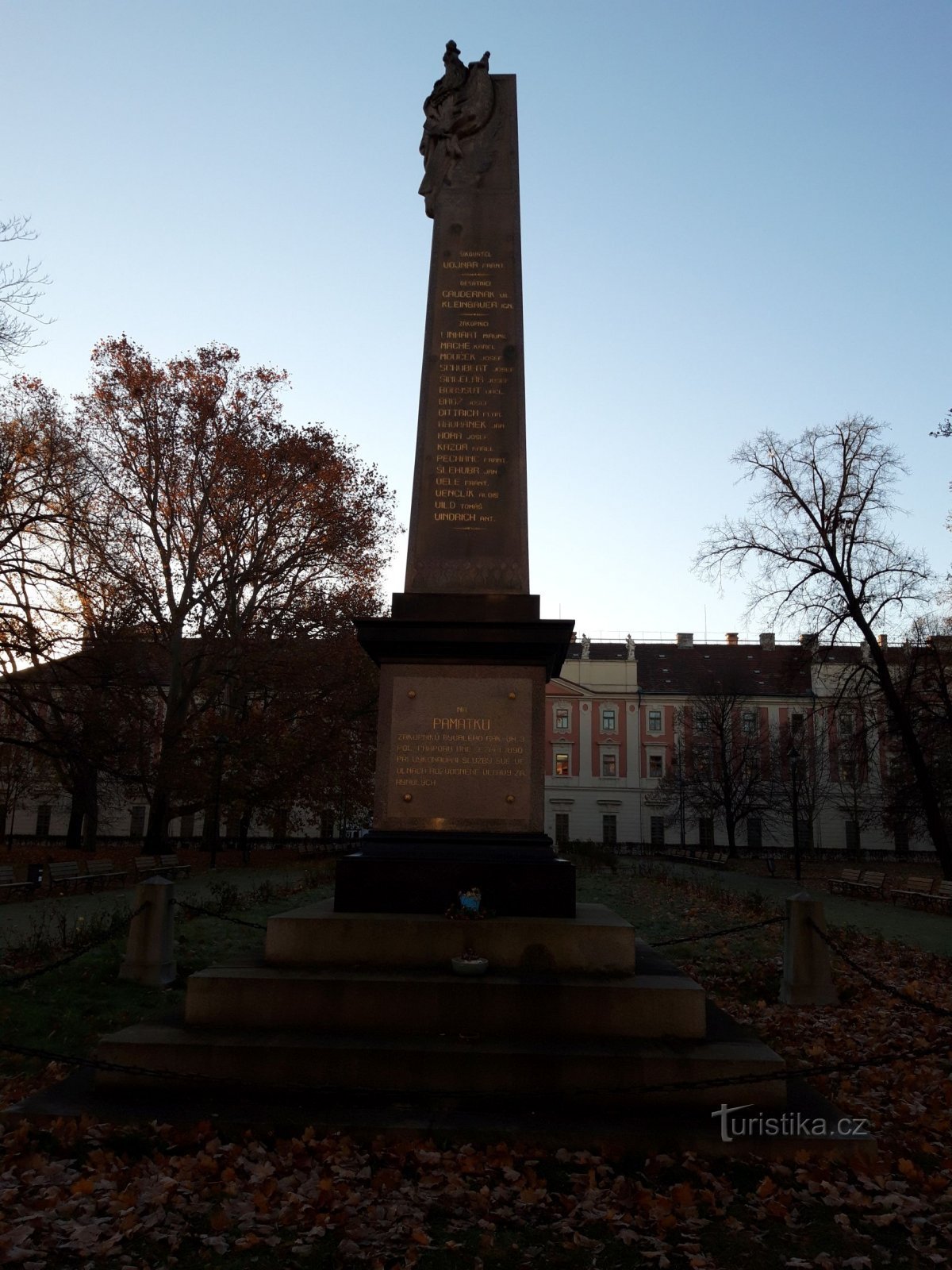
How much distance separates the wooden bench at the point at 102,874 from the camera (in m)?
22.2

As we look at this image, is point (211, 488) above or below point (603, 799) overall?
above

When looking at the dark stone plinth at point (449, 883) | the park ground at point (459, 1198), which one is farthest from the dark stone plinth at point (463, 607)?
the park ground at point (459, 1198)

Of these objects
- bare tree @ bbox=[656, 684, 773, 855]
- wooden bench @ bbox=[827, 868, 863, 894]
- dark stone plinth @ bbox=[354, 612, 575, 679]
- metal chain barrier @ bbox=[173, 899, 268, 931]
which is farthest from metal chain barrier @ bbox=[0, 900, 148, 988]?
bare tree @ bbox=[656, 684, 773, 855]

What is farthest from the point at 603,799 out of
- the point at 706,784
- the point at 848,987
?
the point at 848,987

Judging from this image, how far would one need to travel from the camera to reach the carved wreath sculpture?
1034cm

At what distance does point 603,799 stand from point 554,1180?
65360 millimetres

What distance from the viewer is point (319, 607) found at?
1278 inches

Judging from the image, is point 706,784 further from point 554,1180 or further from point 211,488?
point 554,1180

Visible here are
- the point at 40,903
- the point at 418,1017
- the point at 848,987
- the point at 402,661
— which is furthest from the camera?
the point at 40,903

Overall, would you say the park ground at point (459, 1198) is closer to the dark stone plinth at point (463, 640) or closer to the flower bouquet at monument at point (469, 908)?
the flower bouquet at monument at point (469, 908)

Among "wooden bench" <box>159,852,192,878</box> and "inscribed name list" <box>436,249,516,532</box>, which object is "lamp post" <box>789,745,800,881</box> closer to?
"wooden bench" <box>159,852,192,878</box>

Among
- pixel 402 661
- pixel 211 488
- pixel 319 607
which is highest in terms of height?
pixel 211 488

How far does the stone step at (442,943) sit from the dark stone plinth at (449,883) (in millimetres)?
598

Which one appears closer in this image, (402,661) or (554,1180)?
(554,1180)
